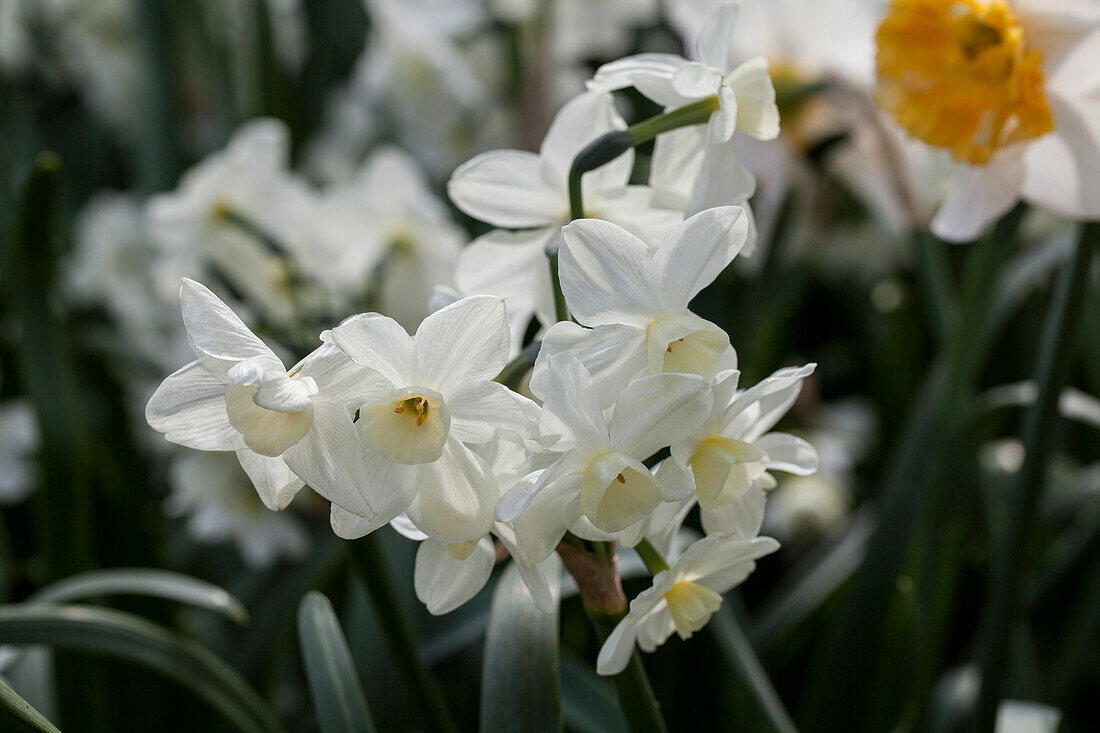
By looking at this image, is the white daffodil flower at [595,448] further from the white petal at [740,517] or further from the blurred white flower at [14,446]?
the blurred white flower at [14,446]

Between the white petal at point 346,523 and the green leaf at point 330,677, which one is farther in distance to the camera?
the green leaf at point 330,677

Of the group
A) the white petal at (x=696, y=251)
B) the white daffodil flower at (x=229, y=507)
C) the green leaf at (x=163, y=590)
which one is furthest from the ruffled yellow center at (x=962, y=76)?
the white daffodil flower at (x=229, y=507)

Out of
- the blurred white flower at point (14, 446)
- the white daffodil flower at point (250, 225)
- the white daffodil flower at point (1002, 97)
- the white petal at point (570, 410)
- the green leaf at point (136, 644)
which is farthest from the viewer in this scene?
the blurred white flower at point (14, 446)

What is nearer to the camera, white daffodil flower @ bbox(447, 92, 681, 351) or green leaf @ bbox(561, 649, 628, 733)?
white daffodil flower @ bbox(447, 92, 681, 351)

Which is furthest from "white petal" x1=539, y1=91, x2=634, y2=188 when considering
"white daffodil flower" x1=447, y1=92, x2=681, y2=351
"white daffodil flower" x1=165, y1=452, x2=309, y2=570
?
"white daffodil flower" x1=165, y1=452, x2=309, y2=570

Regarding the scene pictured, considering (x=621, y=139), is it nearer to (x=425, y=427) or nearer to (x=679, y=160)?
(x=679, y=160)

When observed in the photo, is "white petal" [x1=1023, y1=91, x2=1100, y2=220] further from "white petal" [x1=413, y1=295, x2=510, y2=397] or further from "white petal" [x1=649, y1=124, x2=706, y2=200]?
"white petal" [x1=413, y1=295, x2=510, y2=397]
